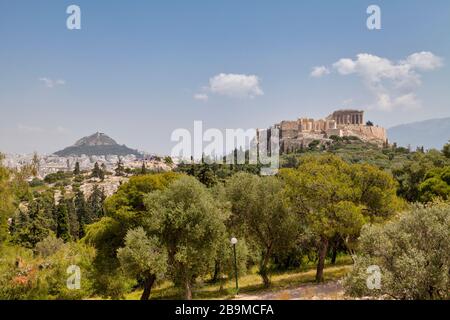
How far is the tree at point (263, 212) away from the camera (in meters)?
24.3

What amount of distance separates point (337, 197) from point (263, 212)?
15.3 ft

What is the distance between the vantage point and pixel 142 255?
17.6 metres

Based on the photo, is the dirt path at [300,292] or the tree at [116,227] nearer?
the dirt path at [300,292]

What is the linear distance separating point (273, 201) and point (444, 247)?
1419 centimetres

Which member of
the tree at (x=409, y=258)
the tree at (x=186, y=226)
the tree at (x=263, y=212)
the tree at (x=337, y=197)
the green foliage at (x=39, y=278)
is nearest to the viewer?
the tree at (x=409, y=258)

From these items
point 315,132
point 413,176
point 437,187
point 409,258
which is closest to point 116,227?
point 409,258

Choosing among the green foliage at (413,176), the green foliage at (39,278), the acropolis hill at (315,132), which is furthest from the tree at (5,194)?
the acropolis hill at (315,132)

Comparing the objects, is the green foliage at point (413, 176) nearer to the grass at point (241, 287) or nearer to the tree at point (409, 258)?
the grass at point (241, 287)

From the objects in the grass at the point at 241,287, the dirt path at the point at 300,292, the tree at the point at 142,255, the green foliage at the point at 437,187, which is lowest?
the grass at the point at 241,287

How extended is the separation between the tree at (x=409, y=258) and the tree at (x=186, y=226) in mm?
8579

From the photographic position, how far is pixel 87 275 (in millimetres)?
23406

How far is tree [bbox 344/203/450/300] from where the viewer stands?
9938mm
